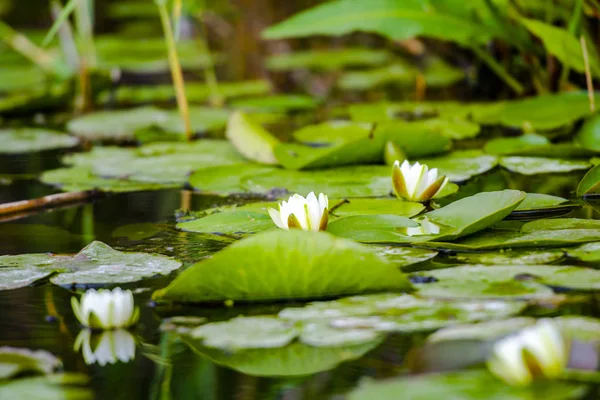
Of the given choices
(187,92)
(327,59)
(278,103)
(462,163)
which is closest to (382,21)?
(462,163)

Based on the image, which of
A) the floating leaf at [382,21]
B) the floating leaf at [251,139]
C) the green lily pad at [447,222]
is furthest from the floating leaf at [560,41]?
the green lily pad at [447,222]

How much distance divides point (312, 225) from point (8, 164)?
4.02ft

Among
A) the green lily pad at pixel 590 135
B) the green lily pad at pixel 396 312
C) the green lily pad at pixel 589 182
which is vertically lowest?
the green lily pad at pixel 396 312

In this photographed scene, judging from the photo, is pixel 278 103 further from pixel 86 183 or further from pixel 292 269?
pixel 292 269

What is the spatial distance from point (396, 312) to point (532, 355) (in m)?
0.22

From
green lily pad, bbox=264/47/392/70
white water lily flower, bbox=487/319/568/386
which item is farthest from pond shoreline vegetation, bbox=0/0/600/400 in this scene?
green lily pad, bbox=264/47/392/70

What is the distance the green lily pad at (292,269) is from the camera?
89 centimetres

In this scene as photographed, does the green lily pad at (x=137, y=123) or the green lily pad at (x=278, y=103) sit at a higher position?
the green lily pad at (x=278, y=103)

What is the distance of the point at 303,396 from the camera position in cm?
68

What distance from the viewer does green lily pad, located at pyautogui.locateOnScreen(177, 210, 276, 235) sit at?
1209 mm

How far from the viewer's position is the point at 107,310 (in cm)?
84

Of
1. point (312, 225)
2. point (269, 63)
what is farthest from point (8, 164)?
point (269, 63)

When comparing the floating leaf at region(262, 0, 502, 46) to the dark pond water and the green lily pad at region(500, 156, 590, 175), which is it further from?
the dark pond water

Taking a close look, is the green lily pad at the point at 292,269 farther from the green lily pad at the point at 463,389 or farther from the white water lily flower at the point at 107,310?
the green lily pad at the point at 463,389
